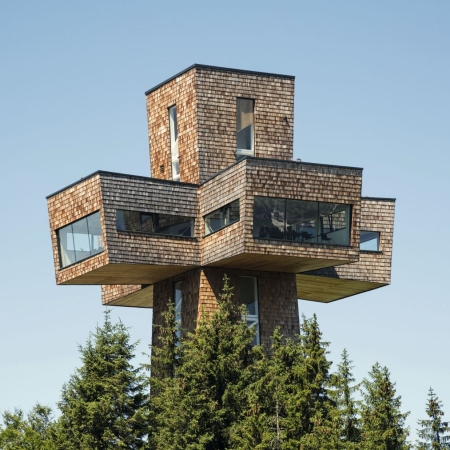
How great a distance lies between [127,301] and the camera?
64.8 metres

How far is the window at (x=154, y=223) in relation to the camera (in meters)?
56.2

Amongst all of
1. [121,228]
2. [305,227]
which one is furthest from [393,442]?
[121,228]

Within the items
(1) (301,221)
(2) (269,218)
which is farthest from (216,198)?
(1) (301,221)

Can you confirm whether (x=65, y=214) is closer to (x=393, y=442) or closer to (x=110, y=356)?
(x=110, y=356)

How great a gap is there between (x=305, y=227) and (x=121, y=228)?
6734 mm

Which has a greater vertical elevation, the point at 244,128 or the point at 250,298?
the point at 244,128

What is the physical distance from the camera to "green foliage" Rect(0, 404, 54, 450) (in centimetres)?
5881

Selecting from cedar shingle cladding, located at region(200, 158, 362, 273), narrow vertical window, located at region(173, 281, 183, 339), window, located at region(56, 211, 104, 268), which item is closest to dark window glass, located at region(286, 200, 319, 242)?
cedar shingle cladding, located at region(200, 158, 362, 273)

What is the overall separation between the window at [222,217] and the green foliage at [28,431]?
967 cm

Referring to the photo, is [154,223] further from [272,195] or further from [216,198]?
[272,195]

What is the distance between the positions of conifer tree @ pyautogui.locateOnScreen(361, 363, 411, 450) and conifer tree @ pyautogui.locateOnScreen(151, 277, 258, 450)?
4409 mm

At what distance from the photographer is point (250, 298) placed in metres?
58.8

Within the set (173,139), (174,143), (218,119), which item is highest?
(218,119)

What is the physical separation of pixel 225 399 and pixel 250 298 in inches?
237
